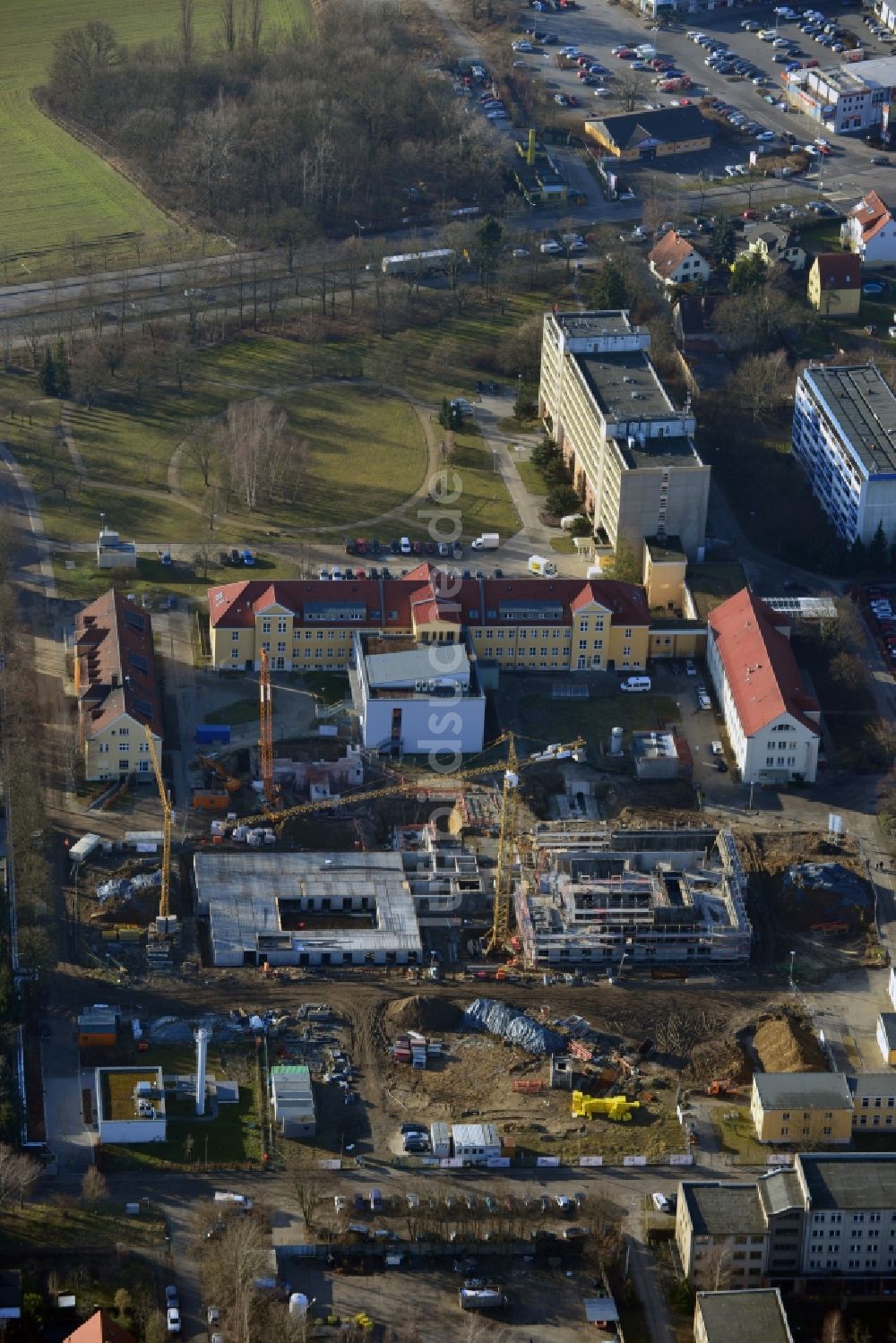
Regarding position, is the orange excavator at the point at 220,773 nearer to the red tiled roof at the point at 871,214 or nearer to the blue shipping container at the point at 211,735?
the blue shipping container at the point at 211,735

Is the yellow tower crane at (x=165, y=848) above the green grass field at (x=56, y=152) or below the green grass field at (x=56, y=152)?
below

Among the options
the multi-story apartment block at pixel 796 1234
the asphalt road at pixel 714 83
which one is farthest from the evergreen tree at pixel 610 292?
the multi-story apartment block at pixel 796 1234

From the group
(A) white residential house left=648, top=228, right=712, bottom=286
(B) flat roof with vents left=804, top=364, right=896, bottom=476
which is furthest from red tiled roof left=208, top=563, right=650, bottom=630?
(A) white residential house left=648, top=228, right=712, bottom=286

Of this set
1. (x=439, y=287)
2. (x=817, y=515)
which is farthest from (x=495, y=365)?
(x=817, y=515)

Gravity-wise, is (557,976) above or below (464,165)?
below

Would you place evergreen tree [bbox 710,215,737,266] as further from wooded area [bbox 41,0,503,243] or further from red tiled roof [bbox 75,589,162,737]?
red tiled roof [bbox 75,589,162,737]

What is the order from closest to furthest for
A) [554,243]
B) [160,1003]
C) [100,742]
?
[160,1003] < [100,742] < [554,243]

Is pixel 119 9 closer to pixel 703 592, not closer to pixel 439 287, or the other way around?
pixel 439 287
